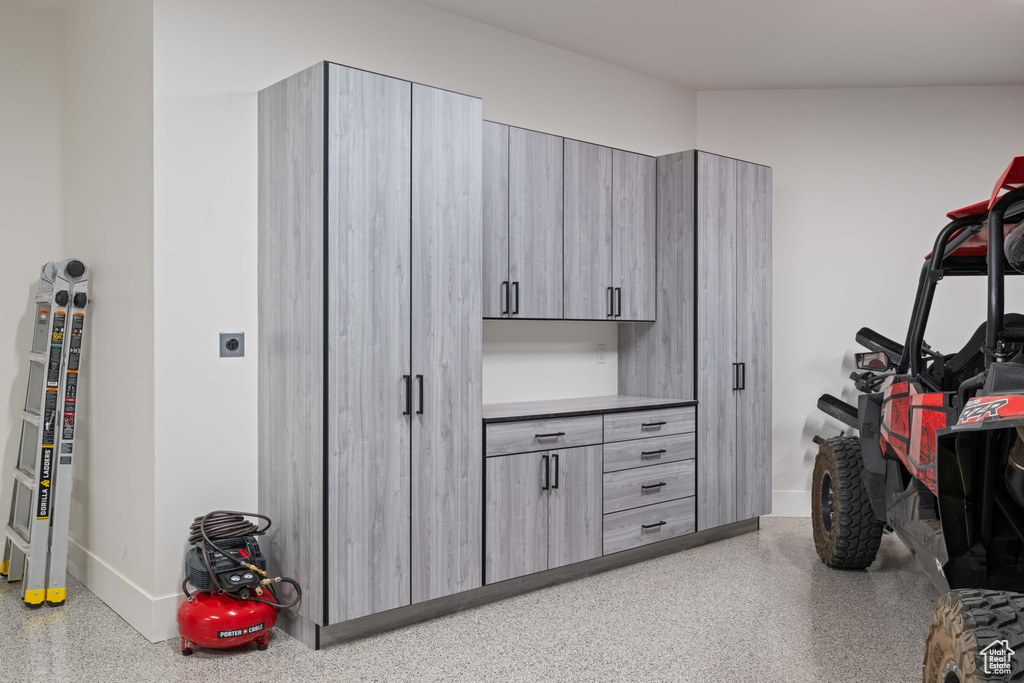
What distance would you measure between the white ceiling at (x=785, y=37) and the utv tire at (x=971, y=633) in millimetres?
3053

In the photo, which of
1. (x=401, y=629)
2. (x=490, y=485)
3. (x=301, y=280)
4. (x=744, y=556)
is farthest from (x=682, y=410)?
(x=301, y=280)

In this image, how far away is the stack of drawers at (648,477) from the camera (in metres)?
3.91

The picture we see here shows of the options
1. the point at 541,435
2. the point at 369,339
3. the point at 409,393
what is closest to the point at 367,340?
the point at 369,339

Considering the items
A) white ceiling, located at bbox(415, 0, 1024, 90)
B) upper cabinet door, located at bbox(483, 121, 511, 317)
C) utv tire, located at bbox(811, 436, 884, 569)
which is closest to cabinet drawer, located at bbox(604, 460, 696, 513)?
utv tire, located at bbox(811, 436, 884, 569)

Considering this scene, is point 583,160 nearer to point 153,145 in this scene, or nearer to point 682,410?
point 682,410

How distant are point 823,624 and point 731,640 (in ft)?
1.55

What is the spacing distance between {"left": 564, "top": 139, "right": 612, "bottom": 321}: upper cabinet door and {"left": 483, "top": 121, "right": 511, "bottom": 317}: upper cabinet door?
40 cm

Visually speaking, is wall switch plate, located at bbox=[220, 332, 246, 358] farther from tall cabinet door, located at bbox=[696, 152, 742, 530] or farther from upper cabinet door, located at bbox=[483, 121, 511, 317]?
tall cabinet door, located at bbox=[696, 152, 742, 530]

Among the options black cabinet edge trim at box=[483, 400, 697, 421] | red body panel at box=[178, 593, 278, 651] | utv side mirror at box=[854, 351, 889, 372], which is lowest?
red body panel at box=[178, 593, 278, 651]

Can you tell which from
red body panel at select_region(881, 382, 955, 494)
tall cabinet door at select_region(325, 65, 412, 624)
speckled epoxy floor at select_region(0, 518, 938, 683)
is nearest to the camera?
red body panel at select_region(881, 382, 955, 494)

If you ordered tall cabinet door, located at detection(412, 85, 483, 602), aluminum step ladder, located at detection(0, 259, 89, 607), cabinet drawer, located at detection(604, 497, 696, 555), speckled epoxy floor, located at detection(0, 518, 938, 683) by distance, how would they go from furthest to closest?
1. cabinet drawer, located at detection(604, 497, 696, 555)
2. aluminum step ladder, located at detection(0, 259, 89, 607)
3. tall cabinet door, located at detection(412, 85, 483, 602)
4. speckled epoxy floor, located at detection(0, 518, 938, 683)

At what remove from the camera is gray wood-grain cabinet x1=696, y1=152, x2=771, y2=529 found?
4367 millimetres

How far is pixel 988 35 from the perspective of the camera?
13.9 ft

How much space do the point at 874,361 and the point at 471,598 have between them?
2.64 meters
